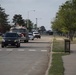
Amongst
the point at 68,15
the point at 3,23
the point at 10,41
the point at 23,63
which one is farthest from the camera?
the point at 3,23

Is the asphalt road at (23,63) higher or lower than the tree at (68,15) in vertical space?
lower

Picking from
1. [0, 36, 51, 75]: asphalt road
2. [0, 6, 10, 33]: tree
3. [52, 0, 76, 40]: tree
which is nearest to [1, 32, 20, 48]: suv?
[0, 36, 51, 75]: asphalt road

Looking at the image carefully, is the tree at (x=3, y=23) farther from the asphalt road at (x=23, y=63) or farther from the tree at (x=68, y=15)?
the asphalt road at (x=23, y=63)

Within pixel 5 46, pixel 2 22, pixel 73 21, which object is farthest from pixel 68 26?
pixel 2 22

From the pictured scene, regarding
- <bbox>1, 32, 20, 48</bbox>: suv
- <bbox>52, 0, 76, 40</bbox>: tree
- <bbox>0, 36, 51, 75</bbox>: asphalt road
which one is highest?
<bbox>52, 0, 76, 40</bbox>: tree

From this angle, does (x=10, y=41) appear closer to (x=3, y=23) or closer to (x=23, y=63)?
(x=23, y=63)

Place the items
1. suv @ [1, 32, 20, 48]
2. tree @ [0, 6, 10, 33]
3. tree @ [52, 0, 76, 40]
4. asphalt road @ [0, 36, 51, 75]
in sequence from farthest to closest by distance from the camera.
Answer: tree @ [0, 6, 10, 33] → tree @ [52, 0, 76, 40] → suv @ [1, 32, 20, 48] → asphalt road @ [0, 36, 51, 75]

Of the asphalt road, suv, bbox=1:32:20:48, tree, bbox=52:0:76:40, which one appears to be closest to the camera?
the asphalt road

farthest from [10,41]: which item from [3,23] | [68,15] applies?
[3,23]

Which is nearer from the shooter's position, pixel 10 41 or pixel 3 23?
pixel 10 41

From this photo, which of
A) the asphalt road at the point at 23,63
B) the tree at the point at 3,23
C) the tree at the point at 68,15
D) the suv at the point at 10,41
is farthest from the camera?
the tree at the point at 3,23

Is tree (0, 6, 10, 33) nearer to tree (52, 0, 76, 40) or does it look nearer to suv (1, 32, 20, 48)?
tree (52, 0, 76, 40)

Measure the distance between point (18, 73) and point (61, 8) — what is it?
42.4 meters

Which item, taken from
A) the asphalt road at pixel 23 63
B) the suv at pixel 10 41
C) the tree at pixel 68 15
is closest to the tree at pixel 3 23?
the tree at pixel 68 15
